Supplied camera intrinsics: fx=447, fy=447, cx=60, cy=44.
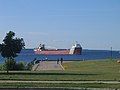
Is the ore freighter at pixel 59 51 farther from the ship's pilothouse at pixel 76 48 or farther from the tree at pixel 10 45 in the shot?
the tree at pixel 10 45

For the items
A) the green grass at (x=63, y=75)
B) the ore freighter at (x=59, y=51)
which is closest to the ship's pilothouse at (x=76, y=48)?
the ore freighter at (x=59, y=51)

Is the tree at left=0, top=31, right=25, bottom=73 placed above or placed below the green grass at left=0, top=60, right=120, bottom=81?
above

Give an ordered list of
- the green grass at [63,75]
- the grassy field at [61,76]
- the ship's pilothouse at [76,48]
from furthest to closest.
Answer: the ship's pilothouse at [76,48] < the green grass at [63,75] < the grassy field at [61,76]

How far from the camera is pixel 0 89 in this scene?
2289 cm

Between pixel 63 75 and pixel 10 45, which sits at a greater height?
pixel 10 45

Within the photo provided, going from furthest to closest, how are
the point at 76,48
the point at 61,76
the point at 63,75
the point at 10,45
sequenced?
the point at 76,48, the point at 10,45, the point at 63,75, the point at 61,76

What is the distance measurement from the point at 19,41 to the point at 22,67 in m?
10.7

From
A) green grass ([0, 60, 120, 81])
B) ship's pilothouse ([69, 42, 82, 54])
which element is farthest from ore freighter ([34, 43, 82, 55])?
green grass ([0, 60, 120, 81])

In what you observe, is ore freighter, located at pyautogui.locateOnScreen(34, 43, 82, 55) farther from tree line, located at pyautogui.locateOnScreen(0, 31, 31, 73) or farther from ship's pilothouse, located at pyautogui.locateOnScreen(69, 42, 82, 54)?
tree line, located at pyautogui.locateOnScreen(0, 31, 31, 73)

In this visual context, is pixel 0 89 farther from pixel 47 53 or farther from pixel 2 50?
pixel 47 53

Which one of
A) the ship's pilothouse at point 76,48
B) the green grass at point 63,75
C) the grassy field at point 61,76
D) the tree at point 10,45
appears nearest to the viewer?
the grassy field at point 61,76

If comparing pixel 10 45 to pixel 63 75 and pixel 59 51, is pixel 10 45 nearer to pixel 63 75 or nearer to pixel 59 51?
pixel 63 75

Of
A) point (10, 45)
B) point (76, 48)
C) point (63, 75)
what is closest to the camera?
point (63, 75)

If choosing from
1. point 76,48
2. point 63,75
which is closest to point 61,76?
point 63,75
